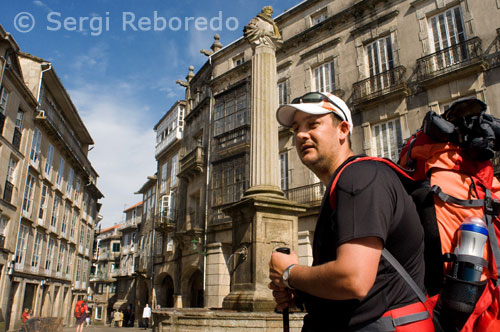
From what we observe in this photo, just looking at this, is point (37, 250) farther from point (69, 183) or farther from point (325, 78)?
point (325, 78)

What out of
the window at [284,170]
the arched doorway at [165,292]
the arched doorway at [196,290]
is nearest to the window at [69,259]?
the arched doorway at [165,292]

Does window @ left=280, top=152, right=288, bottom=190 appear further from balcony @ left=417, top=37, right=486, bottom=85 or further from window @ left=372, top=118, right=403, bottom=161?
balcony @ left=417, top=37, right=486, bottom=85

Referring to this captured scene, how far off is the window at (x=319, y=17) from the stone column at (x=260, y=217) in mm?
10895

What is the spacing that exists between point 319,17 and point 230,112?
6.71 m

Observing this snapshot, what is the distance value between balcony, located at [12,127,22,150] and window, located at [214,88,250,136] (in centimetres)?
1020

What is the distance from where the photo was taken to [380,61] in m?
16.7

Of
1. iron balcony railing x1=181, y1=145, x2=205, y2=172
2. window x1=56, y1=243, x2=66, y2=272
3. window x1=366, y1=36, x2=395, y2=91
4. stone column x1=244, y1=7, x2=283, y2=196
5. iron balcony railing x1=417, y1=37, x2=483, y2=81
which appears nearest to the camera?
stone column x1=244, y1=7, x2=283, y2=196

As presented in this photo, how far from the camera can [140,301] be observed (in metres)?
37.7

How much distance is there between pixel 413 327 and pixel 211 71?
25007mm

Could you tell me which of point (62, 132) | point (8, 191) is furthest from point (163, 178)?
point (8, 191)

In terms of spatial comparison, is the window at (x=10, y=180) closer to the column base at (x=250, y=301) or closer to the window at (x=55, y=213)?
the window at (x=55, y=213)

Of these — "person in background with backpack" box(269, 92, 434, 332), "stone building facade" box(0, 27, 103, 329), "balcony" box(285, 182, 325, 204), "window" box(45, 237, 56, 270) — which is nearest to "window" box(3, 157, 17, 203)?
"stone building facade" box(0, 27, 103, 329)

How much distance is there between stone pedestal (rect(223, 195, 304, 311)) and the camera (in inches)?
300

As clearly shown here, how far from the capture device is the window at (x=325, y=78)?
721 inches
